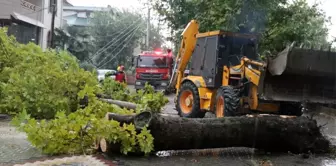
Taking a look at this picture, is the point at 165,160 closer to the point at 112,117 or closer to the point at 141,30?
the point at 112,117

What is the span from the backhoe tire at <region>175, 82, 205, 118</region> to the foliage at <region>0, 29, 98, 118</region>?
275 cm

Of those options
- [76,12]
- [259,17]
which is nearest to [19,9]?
[259,17]

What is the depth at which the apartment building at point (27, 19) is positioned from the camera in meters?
25.3

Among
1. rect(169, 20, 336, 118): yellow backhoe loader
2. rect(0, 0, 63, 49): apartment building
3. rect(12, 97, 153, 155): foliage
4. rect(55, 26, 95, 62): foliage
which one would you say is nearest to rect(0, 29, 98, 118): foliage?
rect(169, 20, 336, 118): yellow backhoe loader

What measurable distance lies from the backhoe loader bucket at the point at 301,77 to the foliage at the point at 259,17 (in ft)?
22.8

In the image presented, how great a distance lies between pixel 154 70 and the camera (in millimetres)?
26031

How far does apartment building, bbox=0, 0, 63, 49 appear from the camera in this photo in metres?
25.3

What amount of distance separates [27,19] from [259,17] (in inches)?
663

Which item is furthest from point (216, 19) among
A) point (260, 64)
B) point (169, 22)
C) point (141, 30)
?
point (141, 30)

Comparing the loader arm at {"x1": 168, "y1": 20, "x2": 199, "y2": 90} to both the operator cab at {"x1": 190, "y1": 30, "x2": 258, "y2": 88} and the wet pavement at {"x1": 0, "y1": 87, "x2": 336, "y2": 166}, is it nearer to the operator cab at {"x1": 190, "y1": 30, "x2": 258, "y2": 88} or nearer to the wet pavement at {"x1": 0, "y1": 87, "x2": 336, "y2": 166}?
the operator cab at {"x1": 190, "y1": 30, "x2": 258, "y2": 88}

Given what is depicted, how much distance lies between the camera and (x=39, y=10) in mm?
30609

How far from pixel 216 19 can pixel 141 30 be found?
1404 inches

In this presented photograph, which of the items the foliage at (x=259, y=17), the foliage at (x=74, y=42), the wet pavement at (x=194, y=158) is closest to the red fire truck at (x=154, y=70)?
the foliage at (x=259, y=17)

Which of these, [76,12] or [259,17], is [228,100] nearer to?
[259,17]
